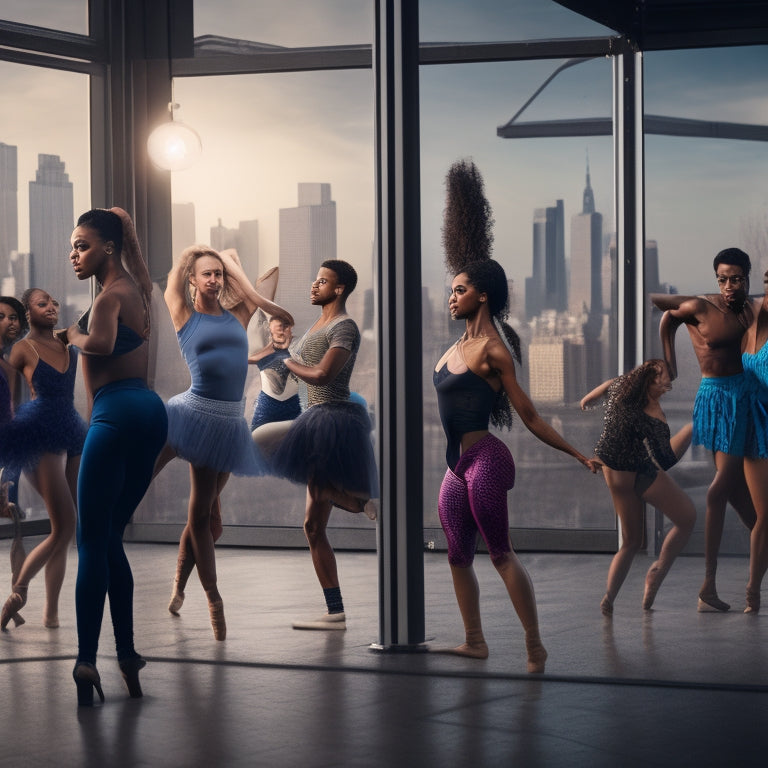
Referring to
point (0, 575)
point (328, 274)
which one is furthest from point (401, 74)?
point (0, 575)

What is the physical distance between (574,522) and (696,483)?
0.81 m

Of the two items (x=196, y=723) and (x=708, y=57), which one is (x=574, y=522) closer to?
(x=708, y=57)

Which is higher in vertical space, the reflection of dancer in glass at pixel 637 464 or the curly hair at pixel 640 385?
the curly hair at pixel 640 385

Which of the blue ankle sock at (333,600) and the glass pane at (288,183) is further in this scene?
the glass pane at (288,183)

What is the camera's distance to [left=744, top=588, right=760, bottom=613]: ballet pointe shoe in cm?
653

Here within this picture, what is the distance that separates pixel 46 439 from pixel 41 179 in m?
3.25

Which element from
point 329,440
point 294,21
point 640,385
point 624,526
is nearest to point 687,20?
point 294,21

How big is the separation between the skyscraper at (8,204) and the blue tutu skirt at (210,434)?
3.26 metres

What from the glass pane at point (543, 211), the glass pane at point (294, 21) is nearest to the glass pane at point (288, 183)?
the glass pane at point (294, 21)

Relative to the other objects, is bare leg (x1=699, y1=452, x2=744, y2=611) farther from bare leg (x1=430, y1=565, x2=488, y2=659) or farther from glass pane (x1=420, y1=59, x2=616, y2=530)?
glass pane (x1=420, y1=59, x2=616, y2=530)

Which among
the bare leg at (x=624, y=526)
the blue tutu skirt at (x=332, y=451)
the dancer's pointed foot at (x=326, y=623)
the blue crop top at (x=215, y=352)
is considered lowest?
the dancer's pointed foot at (x=326, y=623)

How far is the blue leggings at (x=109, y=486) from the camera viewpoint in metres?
4.75

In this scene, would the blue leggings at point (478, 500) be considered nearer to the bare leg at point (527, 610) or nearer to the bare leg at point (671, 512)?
the bare leg at point (527, 610)

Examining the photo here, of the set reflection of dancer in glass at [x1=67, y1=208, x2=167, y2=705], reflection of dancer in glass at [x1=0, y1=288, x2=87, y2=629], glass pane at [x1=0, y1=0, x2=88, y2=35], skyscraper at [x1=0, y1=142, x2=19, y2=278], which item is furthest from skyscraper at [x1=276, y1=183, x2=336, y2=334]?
reflection of dancer in glass at [x1=67, y1=208, x2=167, y2=705]
